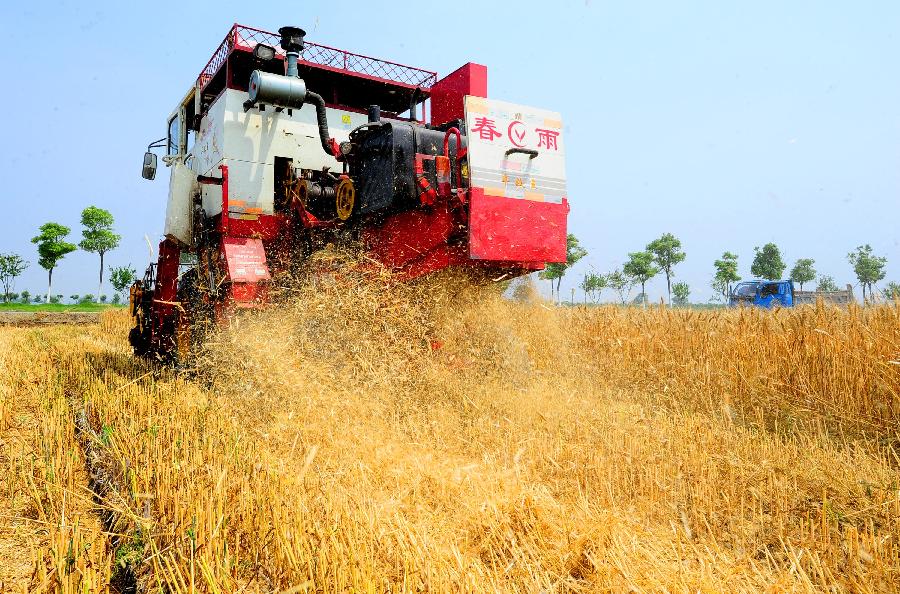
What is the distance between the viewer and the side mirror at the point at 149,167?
Answer: 681cm

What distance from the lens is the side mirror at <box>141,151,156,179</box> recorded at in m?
6.81

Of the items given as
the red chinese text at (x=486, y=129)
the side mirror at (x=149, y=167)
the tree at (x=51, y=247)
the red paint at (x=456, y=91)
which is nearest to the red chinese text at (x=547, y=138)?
the red chinese text at (x=486, y=129)

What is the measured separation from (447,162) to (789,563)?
3.13 m

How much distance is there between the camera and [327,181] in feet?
18.5

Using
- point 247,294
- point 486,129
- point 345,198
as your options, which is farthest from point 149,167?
point 486,129

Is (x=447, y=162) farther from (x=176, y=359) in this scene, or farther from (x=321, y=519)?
(x=176, y=359)

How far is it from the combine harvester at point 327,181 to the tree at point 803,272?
54.7m

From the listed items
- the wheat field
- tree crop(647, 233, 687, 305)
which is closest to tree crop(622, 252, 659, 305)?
tree crop(647, 233, 687, 305)

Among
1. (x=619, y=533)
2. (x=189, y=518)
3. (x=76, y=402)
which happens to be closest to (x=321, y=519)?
(x=189, y=518)

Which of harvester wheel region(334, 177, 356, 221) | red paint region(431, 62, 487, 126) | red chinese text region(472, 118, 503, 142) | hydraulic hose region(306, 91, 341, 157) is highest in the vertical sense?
red paint region(431, 62, 487, 126)

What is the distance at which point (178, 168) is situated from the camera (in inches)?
239

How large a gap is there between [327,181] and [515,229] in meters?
2.30

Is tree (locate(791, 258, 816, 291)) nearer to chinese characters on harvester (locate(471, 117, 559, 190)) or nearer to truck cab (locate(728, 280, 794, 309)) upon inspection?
truck cab (locate(728, 280, 794, 309))

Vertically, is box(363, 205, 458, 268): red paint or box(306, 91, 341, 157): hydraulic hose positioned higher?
box(306, 91, 341, 157): hydraulic hose
